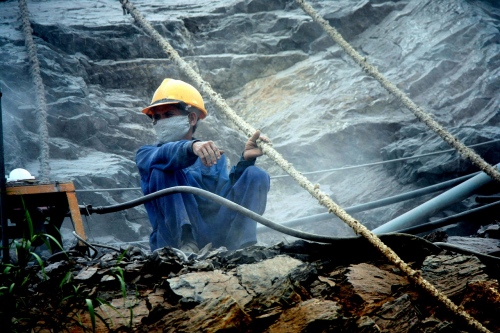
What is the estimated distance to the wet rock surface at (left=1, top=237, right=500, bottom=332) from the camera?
220cm

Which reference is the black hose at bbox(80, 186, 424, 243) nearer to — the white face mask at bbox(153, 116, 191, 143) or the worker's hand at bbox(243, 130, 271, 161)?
the worker's hand at bbox(243, 130, 271, 161)

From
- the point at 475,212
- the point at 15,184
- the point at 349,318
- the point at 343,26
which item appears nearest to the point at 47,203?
the point at 15,184

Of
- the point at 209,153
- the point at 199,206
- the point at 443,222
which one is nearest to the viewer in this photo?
the point at 209,153

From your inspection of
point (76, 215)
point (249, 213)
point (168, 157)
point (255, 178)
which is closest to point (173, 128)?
point (168, 157)

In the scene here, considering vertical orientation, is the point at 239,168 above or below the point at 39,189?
below

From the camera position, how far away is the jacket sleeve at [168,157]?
3367 millimetres

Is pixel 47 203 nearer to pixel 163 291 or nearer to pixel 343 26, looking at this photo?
pixel 163 291

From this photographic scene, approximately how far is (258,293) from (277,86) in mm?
7821

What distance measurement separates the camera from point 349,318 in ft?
7.59

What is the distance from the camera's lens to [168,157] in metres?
3.56

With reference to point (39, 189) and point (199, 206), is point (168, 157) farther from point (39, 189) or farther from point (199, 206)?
point (39, 189)

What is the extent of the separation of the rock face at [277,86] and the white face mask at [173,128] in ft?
10.6

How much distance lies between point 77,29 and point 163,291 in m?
8.86

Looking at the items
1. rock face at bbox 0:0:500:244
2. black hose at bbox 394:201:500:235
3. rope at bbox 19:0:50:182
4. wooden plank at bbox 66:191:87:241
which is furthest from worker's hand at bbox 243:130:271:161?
rock face at bbox 0:0:500:244
